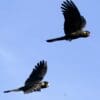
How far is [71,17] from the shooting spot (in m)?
33.7

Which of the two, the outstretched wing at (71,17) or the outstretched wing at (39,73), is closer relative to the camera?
the outstretched wing at (71,17)

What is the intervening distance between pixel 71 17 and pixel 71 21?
0.21 m

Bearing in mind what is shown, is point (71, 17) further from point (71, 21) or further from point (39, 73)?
point (39, 73)

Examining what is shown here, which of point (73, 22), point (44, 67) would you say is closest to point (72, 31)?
point (73, 22)

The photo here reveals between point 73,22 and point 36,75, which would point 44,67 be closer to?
point 36,75

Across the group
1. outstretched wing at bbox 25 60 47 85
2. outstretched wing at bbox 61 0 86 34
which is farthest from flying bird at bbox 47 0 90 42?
outstretched wing at bbox 25 60 47 85

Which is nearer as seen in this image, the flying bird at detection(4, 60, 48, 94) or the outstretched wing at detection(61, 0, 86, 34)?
the outstretched wing at detection(61, 0, 86, 34)

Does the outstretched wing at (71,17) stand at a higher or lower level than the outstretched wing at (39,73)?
higher

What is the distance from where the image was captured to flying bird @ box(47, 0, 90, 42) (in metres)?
33.4

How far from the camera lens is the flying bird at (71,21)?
33.4m

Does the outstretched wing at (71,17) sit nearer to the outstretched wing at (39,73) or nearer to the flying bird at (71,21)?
the flying bird at (71,21)

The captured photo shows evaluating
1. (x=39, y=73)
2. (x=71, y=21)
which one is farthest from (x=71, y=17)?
(x=39, y=73)

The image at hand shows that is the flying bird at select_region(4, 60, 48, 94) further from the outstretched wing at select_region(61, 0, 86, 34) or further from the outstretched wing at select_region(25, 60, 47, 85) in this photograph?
the outstretched wing at select_region(61, 0, 86, 34)

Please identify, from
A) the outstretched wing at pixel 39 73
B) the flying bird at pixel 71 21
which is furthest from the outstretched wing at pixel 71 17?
the outstretched wing at pixel 39 73
